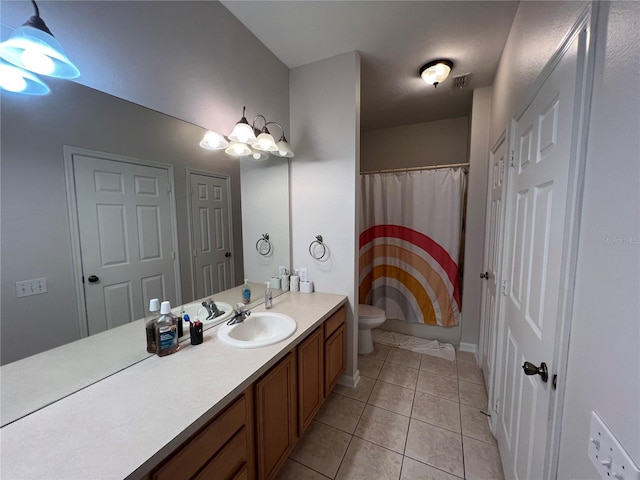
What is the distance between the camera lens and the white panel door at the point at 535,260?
31.5 inches

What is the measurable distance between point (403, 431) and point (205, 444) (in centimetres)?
138

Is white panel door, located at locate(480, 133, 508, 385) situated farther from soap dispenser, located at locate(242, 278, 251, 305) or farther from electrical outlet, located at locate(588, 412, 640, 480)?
soap dispenser, located at locate(242, 278, 251, 305)

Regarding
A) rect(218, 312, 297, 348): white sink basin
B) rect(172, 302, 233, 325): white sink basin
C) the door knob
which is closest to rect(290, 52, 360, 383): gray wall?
rect(218, 312, 297, 348): white sink basin

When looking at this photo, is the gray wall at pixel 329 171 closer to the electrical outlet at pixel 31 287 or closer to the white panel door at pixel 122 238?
the white panel door at pixel 122 238

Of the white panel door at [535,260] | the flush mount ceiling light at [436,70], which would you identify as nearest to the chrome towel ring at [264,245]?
the white panel door at [535,260]

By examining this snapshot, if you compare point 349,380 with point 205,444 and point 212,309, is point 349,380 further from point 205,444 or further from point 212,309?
point 205,444

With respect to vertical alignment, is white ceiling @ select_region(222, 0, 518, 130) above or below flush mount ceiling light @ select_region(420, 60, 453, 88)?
above

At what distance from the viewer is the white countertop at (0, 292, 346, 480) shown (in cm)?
65

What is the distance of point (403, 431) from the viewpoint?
1661mm

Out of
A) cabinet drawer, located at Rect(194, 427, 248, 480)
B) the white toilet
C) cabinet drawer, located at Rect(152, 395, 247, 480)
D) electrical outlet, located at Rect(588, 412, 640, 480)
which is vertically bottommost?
the white toilet

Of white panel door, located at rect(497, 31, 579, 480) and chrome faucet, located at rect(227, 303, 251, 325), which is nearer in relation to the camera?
white panel door, located at rect(497, 31, 579, 480)

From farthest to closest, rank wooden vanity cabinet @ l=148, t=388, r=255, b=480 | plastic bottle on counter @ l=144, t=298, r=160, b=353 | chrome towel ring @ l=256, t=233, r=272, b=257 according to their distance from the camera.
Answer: chrome towel ring @ l=256, t=233, r=272, b=257, plastic bottle on counter @ l=144, t=298, r=160, b=353, wooden vanity cabinet @ l=148, t=388, r=255, b=480

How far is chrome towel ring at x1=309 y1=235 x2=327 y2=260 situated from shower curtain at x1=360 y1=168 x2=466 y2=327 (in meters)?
1.11

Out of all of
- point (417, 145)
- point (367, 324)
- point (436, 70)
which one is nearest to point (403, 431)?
point (367, 324)
